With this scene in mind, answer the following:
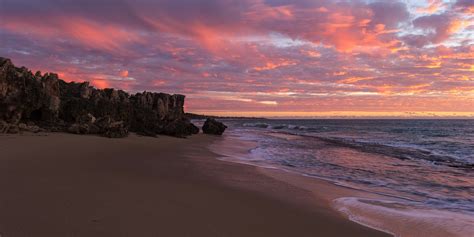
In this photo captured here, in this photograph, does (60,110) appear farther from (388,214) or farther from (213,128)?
(388,214)

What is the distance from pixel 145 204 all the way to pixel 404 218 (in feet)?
16.3

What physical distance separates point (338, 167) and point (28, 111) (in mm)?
16784

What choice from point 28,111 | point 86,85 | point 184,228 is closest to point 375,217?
point 184,228

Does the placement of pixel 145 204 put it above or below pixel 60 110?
below

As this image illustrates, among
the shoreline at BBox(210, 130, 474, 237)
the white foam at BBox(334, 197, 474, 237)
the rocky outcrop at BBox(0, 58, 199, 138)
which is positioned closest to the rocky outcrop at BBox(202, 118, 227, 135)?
the rocky outcrop at BBox(0, 58, 199, 138)

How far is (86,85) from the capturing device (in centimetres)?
2516

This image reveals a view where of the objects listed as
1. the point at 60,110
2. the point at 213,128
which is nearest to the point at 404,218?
the point at 60,110

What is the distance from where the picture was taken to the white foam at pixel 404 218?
5332 millimetres

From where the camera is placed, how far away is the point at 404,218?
19.9 feet

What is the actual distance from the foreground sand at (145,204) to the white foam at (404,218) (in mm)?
512

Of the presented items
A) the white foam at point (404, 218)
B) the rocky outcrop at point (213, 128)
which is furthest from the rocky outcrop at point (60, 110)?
the white foam at point (404, 218)

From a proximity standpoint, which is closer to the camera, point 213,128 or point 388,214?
point 388,214

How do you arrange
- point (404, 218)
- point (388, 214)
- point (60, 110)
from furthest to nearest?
1. point (60, 110)
2. point (388, 214)
3. point (404, 218)

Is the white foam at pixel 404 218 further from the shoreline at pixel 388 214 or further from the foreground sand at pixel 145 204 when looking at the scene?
the foreground sand at pixel 145 204
